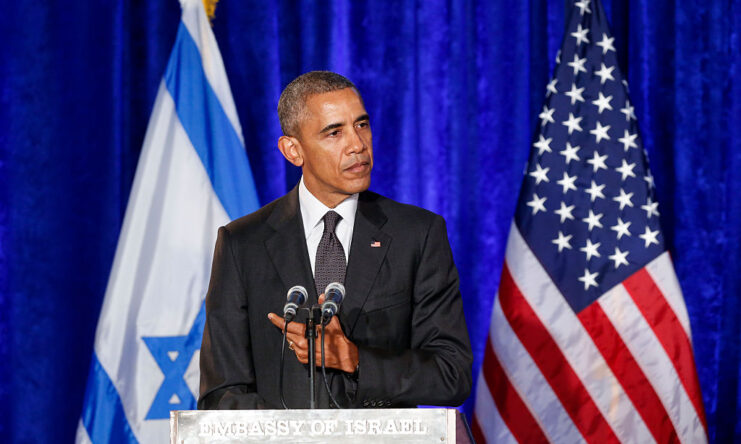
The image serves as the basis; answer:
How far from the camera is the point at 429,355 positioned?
79.5 inches

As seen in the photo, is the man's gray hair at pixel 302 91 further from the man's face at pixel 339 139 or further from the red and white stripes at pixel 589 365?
the red and white stripes at pixel 589 365

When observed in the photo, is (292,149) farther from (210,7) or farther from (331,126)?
(210,7)

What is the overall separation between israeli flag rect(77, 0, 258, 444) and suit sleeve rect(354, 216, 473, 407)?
1.53 meters

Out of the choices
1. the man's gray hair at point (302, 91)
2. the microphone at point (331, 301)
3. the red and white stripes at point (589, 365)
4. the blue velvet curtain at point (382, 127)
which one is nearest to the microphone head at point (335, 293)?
the microphone at point (331, 301)

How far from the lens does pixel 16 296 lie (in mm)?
3824

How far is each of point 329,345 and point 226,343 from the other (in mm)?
399

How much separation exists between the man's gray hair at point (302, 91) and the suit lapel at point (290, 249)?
229 millimetres

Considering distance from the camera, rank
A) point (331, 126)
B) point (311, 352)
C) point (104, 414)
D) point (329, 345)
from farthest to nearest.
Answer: point (104, 414) < point (331, 126) < point (329, 345) < point (311, 352)

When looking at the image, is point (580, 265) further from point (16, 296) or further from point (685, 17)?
point (16, 296)

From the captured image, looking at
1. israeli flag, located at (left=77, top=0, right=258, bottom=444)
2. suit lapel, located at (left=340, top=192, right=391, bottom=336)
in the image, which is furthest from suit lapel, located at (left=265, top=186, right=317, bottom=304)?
israeli flag, located at (left=77, top=0, right=258, bottom=444)

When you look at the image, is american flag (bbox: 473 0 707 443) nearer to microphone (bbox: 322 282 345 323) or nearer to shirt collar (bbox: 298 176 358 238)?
shirt collar (bbox: 298 176 358 238)

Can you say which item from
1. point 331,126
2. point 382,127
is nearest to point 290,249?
point 331,126

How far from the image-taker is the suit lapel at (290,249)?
6.98 ft

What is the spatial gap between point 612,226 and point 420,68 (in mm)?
1264
